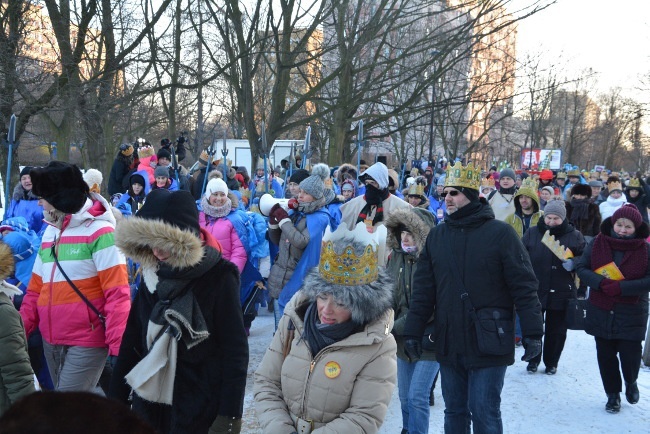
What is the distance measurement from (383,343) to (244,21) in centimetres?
1132

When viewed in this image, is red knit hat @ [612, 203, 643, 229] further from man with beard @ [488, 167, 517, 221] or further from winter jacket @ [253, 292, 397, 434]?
winter jacket @ [253, 292, 397, 434]

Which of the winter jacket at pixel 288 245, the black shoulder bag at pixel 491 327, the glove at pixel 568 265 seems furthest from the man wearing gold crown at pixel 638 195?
the black shoulder bag at pixel 491 327

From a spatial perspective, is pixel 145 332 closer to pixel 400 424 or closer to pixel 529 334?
pixel 529 334

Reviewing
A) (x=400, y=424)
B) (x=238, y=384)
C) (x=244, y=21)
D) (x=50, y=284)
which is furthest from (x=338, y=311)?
(x=244, y=21)

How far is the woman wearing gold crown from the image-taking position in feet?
9.52

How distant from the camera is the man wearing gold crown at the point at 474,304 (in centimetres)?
398

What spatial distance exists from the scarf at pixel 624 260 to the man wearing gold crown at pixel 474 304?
195 cm

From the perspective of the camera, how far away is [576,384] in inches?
256

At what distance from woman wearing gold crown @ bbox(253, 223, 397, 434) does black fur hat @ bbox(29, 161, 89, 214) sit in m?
1.70

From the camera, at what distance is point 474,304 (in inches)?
158

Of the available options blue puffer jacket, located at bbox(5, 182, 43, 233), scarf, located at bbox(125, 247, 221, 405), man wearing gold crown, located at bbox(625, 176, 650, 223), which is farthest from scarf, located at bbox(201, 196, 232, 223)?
man wearing gold crown, located at bbox(625, 176, 650, 223)

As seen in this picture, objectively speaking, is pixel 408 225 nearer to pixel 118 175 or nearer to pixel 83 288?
pixel 83 288

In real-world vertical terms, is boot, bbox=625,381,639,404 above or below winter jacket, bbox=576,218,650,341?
below

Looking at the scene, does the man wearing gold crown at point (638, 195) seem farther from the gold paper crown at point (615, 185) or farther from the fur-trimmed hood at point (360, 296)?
the fur-trimmed hood at point (360, 296)
